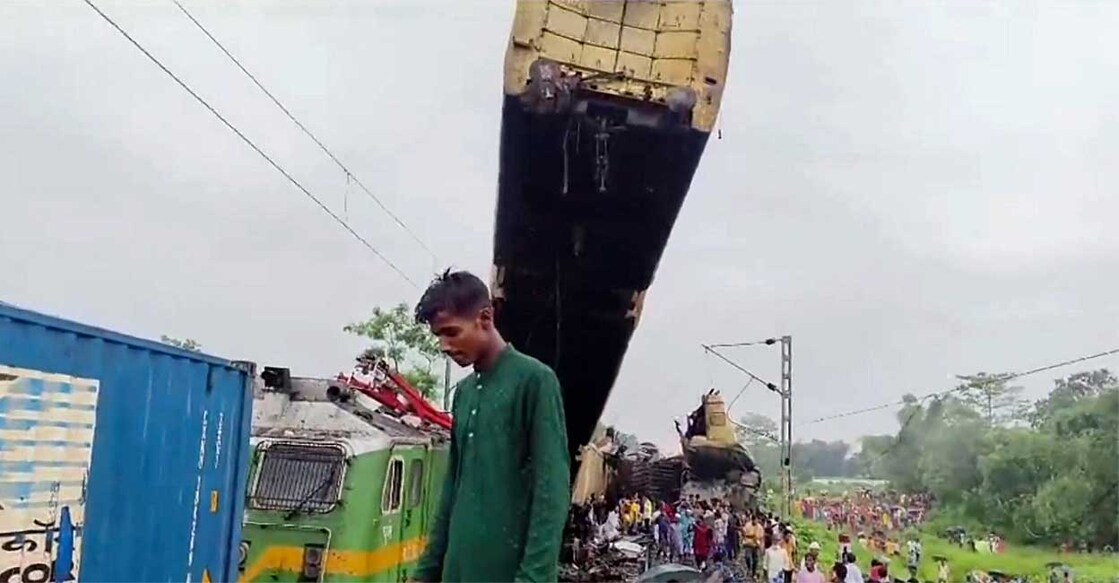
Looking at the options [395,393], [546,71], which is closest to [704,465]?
[395,393]

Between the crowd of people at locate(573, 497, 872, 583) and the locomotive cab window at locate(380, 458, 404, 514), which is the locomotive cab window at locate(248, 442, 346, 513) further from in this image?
the crowd of people at locate(573, 497, 872, 583)

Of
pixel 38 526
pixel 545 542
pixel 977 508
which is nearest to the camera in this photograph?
pixel 545 542

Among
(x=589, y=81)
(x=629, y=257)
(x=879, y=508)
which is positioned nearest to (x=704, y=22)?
(x=589, y=81)

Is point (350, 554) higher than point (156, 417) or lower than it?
lower

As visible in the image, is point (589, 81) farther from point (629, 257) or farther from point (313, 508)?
point (313, 508)

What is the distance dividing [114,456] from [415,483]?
338 centimetres

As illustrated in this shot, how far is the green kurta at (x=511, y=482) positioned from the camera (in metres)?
2.30

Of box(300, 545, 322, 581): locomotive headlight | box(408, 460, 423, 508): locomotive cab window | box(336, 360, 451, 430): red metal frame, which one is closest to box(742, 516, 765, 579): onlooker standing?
box(336, 360, 451, 430): red metal frame

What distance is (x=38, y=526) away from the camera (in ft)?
14.0

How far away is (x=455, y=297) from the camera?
94.2 inches

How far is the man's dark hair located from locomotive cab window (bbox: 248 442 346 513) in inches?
187

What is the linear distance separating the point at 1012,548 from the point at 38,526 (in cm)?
1410

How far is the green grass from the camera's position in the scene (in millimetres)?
12485

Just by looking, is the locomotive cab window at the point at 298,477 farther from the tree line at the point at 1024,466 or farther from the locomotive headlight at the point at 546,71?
the tree line at the point at 1024,466
